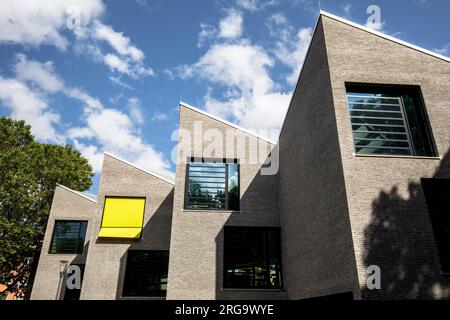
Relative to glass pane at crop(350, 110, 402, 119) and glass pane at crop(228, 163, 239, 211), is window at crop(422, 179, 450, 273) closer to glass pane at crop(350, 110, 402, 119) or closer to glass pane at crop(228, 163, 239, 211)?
glass pane at crop(350, 110, 402, 119)

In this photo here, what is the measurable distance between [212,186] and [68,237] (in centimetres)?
1083

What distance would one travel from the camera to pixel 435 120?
9.33 meters

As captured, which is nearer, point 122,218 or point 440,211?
point 440,211

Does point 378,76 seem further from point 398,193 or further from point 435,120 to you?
point 398,193

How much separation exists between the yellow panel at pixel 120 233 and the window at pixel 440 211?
12747mm

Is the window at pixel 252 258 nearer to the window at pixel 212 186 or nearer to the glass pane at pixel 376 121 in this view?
the window at pixel 212 186

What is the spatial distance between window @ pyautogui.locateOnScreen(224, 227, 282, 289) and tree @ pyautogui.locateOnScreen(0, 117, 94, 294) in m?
16.9

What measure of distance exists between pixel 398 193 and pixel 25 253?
2587 centimetres

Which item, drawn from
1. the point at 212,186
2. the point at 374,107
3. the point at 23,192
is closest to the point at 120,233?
the point at 212,186

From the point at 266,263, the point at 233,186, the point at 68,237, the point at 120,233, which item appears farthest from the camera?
the point at 68,237

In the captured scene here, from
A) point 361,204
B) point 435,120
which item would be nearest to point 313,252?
point 361,204

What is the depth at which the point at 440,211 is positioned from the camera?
8398 millimetres

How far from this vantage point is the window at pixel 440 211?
793cm

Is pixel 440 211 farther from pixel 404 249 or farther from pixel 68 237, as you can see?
pixel 68 237
